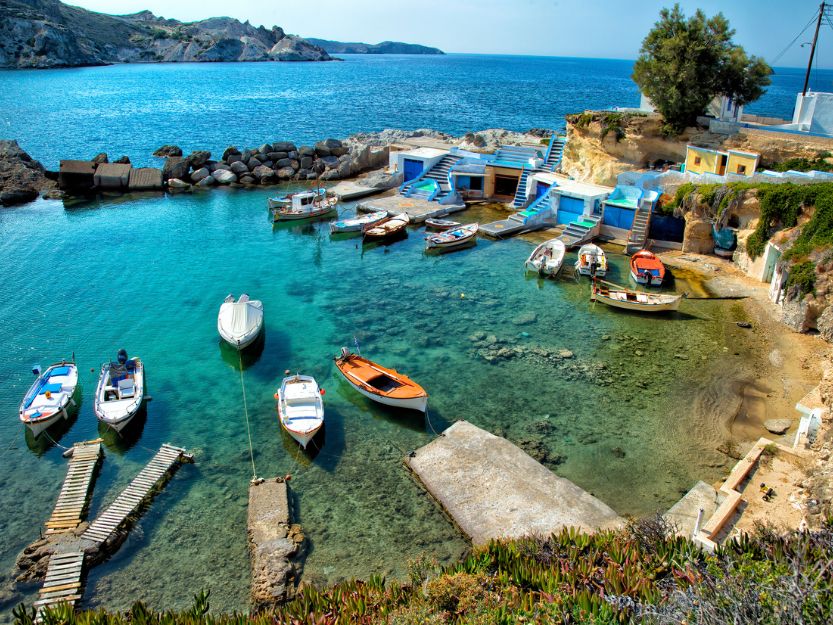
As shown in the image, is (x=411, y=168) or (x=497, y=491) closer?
(x=497, y=491)

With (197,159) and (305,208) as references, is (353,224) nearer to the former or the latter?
(305,208)

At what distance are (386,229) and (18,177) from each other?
35.5 metres

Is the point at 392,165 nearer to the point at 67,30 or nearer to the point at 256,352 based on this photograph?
the point at 256,352

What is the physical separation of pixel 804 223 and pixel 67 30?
704 feet

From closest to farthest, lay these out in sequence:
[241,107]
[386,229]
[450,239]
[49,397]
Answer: [49,397] → [450,239] → [386,229] → [241,107]

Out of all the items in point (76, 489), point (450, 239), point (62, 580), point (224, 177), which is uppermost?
point (224, 177)

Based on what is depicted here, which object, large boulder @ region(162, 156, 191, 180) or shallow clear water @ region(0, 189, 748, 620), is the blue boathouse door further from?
large boulder @ region(162, 156, 191, 180)

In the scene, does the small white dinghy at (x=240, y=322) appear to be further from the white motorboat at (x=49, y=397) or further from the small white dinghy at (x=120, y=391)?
the white motorboat at (x=49, y=397)

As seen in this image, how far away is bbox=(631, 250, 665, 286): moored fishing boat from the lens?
32.6 m

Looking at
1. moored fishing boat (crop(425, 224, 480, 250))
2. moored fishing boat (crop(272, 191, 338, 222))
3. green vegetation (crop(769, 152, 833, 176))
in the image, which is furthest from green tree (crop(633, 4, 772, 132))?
moored fishing boat (crop(272, 191, 338, 222))

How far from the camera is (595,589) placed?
1252 cm

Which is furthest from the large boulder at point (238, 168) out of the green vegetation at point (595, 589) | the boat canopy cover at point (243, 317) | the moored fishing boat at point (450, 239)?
the green vegetation at point (595, 589)

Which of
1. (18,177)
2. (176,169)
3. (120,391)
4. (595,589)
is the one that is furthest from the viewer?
(176,169)

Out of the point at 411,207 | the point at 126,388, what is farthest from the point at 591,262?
the point at 126,388
